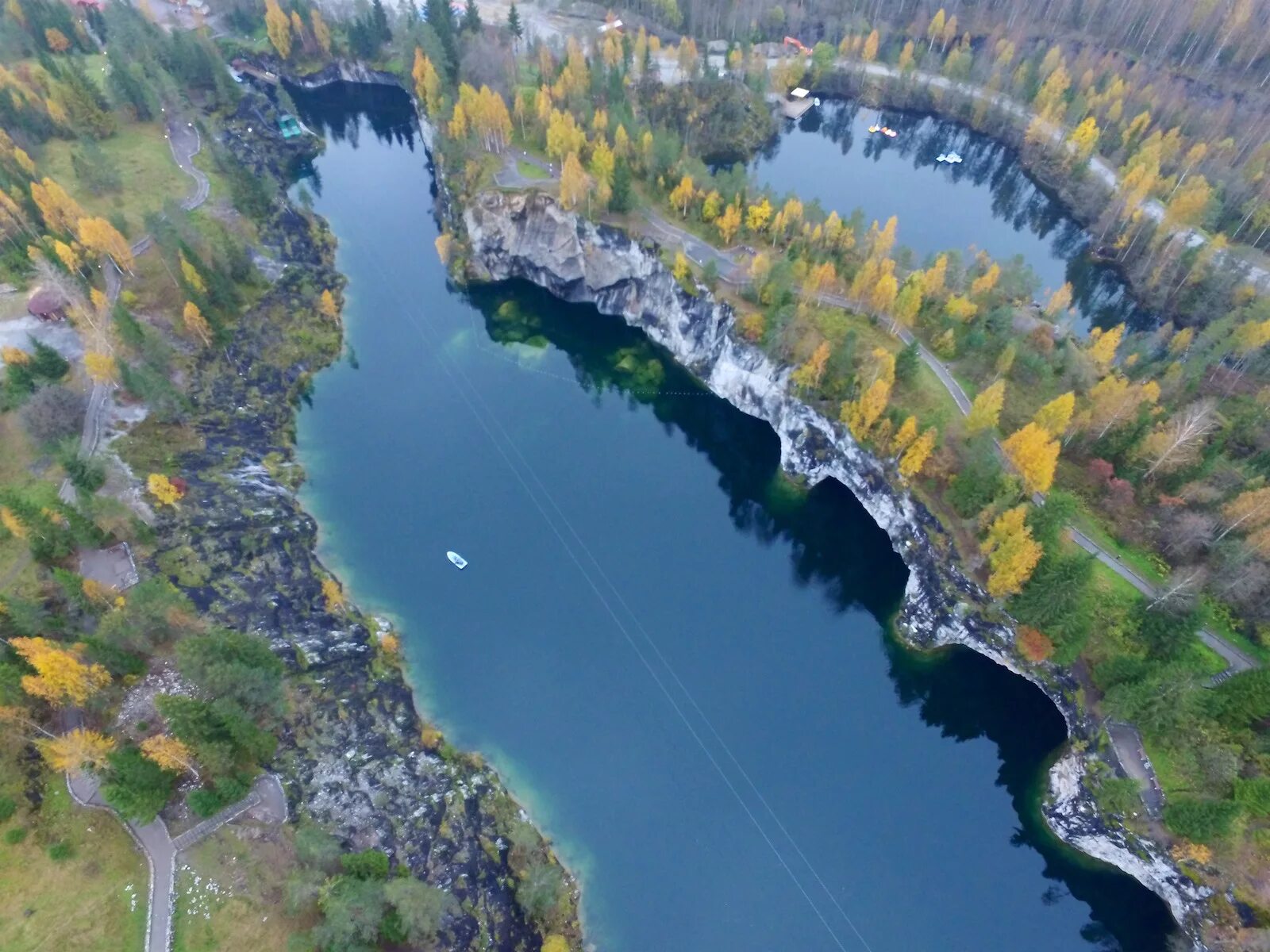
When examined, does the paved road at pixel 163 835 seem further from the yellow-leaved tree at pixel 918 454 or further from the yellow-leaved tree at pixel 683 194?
the yellow-leaved tree at pixel 683 194

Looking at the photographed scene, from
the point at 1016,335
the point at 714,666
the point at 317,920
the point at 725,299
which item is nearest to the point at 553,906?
the point at 317,920

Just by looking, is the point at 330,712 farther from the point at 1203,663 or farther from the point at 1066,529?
the point at 1203,663

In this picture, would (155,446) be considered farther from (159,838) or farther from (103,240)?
(159,838)

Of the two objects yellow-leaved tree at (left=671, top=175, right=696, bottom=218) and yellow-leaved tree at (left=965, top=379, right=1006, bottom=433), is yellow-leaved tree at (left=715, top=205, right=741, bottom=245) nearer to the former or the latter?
yellow-leaved tree at (left=671, top=175, right=696, bottom=218)

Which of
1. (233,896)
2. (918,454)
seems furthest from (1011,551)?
(233,896)

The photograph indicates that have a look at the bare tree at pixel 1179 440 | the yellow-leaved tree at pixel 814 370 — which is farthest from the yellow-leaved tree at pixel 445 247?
the bare tree at pixel 1179 440

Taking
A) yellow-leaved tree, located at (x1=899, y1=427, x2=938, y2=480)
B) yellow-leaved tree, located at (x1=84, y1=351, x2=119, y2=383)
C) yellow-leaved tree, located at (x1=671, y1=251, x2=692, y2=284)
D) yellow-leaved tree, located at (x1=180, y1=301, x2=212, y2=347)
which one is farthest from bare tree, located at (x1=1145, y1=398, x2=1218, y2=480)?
yellow-leaved tree, located at (x1=84, y1=351, x2=119, y2=383)
